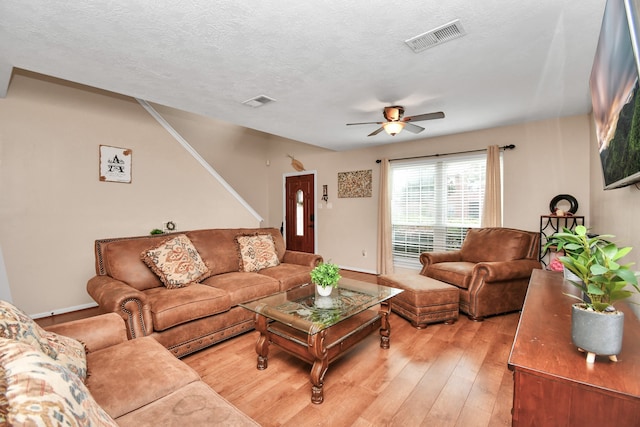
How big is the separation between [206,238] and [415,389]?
8.27 feet

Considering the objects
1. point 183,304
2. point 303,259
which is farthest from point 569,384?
point 303,259

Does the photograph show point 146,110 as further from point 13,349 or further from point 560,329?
point 560,329

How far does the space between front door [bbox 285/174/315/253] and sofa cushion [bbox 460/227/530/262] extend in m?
3.21

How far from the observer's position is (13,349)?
2.37ft

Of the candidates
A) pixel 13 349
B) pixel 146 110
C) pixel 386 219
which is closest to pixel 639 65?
pixel 13 349

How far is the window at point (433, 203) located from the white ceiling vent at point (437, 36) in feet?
9.13

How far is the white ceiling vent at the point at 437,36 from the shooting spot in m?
1.87

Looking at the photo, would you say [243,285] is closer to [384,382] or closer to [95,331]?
[95,331]

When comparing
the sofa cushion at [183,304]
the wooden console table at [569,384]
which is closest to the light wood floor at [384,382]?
the sofa cushion at [183,304]

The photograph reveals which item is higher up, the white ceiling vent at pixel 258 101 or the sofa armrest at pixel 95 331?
the white ceiling vent at pixel 258 101

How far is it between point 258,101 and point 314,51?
3.84 ft

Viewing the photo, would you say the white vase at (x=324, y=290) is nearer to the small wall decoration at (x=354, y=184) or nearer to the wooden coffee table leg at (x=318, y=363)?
the wooden coffee table leg at (x=318, y=363)

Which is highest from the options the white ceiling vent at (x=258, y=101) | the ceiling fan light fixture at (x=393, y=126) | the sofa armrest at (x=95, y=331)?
the white ceiling vent at (x=258, y=101)

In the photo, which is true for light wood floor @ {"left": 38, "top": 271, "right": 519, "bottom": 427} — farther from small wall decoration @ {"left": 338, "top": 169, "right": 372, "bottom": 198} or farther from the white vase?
small wall decoration @ {"left": 338, "top": 169, "right": 372, "bottom": 198}
